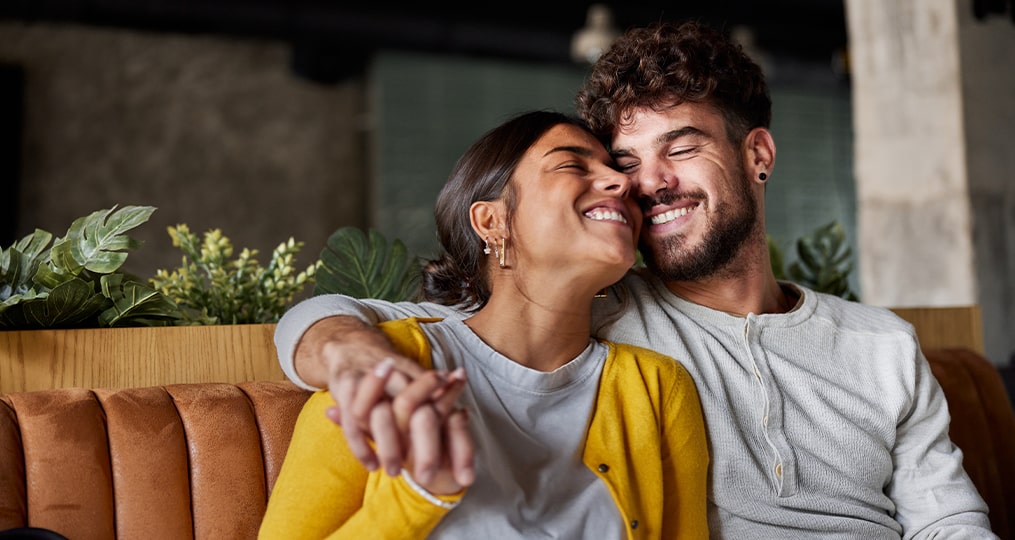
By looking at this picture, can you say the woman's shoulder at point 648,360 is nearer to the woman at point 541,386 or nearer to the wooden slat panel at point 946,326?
the woman at point 541,386

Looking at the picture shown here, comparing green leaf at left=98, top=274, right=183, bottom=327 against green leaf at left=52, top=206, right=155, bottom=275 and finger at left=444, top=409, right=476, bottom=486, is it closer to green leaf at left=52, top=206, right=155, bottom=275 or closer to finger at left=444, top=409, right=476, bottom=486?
green leaf at left=52, top=206, right=155, bottom=275

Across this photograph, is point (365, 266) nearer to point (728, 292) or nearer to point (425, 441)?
point (728, 292)

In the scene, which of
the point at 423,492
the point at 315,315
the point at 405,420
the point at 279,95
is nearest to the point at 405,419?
the point at 405,420

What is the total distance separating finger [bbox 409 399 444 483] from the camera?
3.36 ft

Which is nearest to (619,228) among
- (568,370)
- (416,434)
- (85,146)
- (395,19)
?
(568,370)

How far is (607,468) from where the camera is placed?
1407mm

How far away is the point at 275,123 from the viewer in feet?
21.0

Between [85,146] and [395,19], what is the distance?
2.02 metres

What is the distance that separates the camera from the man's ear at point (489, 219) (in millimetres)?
1512

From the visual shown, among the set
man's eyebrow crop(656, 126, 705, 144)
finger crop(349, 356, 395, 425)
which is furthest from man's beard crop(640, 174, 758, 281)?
finger crop(349, 356, 395, 425)

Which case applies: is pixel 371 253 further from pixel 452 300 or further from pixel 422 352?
pixel 422 352

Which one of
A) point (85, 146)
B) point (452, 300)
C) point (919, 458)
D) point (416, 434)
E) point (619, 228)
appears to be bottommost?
point (919, 458)

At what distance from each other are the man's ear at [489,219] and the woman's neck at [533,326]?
0.09 m

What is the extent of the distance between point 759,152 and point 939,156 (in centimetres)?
178
